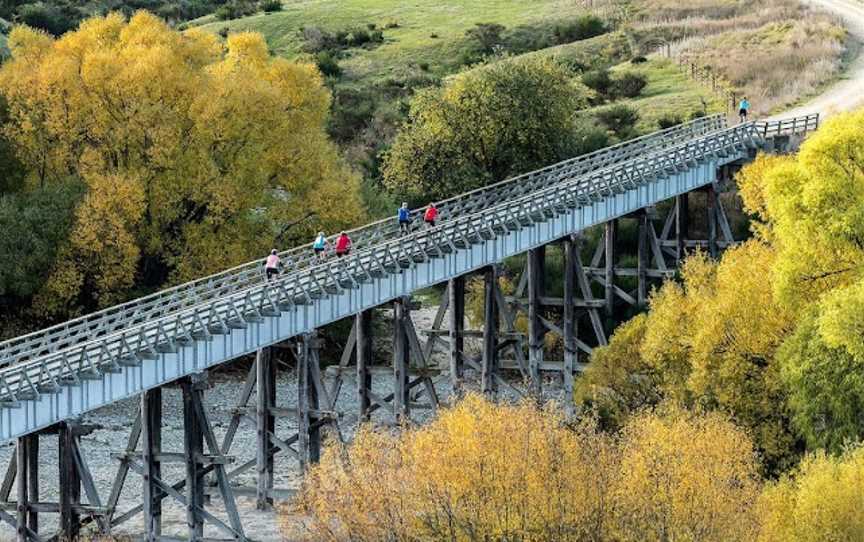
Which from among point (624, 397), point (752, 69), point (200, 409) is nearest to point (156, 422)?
point (200, 409)

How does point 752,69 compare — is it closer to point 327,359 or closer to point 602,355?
point 327,359

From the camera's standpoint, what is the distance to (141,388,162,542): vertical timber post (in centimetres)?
4453

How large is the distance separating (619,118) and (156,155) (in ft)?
85.7

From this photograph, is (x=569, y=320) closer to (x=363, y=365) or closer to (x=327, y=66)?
(x=363, y=365)

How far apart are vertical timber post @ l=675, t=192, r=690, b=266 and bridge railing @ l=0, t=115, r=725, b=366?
2.47 m

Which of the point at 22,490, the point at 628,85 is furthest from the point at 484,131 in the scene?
the point at 22,490

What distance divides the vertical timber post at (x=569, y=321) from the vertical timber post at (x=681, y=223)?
16.8 feet

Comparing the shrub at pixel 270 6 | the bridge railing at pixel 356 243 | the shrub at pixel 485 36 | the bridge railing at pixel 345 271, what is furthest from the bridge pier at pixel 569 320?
the shrub at pixel 270 6

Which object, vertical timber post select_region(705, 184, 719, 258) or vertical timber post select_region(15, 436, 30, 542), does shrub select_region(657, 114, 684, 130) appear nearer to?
vertical timber post select_region(705, 184, 719, 258)

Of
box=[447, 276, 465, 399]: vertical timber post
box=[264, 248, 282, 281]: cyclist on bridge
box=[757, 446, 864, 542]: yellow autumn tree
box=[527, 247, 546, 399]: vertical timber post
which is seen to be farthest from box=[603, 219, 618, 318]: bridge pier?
box=[757, 446, 864, 542]: yellow autumn tree

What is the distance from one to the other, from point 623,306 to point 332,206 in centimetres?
1163

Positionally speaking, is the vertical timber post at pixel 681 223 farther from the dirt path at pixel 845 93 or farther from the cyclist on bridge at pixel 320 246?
the cyclist on bridge at pixel 320 246

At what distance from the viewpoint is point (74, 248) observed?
2584 inches

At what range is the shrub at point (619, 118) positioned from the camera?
84969mm
